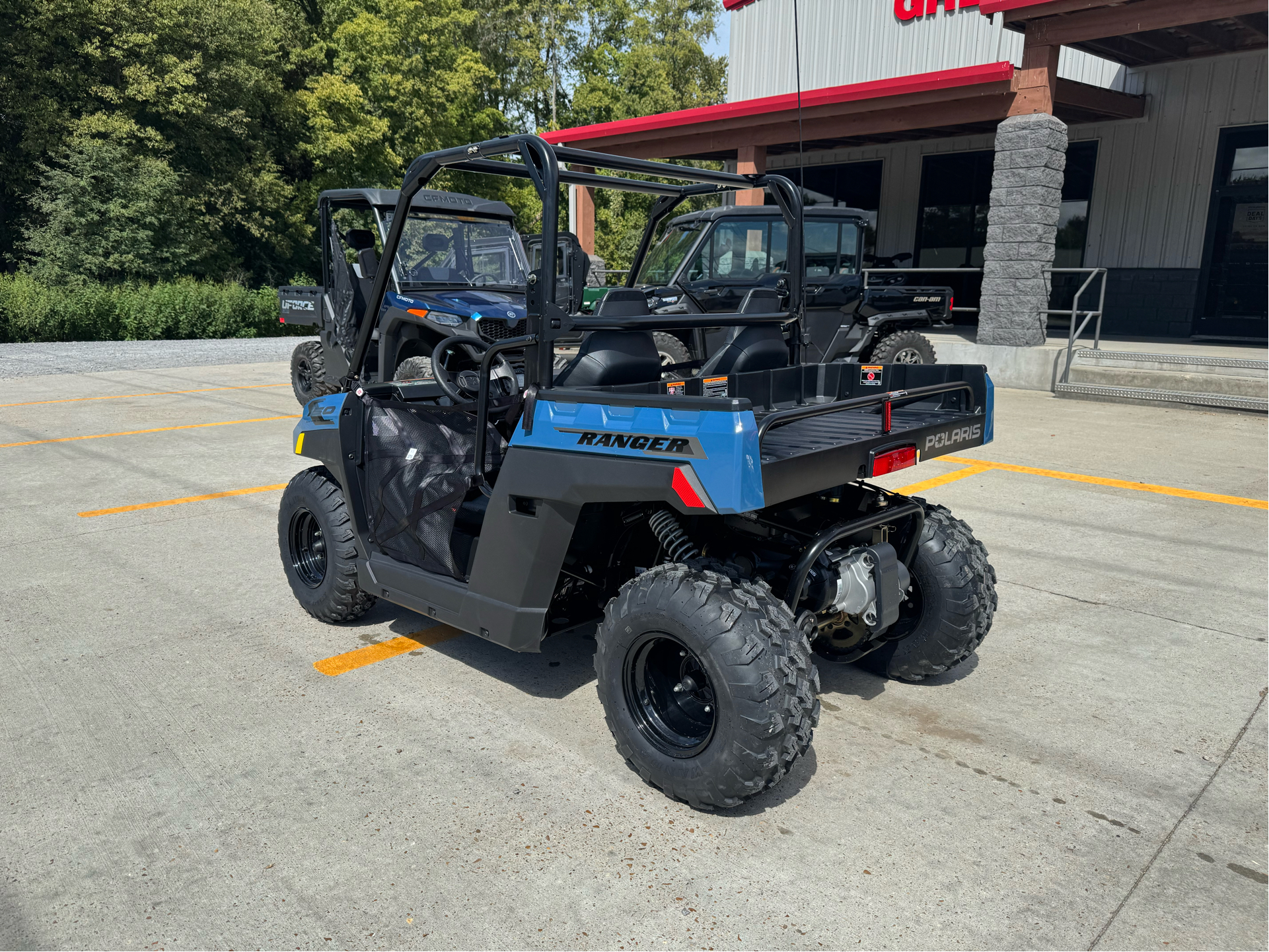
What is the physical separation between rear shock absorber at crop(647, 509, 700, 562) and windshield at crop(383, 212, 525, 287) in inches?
290

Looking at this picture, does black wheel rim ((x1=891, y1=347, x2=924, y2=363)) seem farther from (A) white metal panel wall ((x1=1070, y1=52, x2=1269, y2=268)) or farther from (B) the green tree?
(B) the green tree

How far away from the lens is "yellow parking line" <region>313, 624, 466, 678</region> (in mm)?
3920

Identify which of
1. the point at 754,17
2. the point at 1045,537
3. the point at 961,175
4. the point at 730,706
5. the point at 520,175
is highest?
the point at 754,17

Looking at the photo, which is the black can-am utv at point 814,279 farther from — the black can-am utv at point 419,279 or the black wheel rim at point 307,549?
the black wheel rim at point 307,549

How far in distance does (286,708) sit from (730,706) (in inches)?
70.6

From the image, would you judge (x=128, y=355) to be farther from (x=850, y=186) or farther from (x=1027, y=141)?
(x=1027, y=141)

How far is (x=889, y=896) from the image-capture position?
2484 mm

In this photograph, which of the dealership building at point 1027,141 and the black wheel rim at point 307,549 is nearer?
the black wheel rim at point 307,549

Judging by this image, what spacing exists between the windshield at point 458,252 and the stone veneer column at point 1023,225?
22.3ft

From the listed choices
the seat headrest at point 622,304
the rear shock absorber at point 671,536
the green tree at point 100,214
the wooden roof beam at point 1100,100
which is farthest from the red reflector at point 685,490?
the green tree at point 100,214

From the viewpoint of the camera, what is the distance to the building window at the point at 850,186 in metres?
20.2

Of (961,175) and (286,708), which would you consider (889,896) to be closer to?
(286,708)

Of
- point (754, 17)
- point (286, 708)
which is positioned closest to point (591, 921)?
point (286, 708)

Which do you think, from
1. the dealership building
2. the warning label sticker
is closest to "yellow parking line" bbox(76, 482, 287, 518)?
the warning label sticker
